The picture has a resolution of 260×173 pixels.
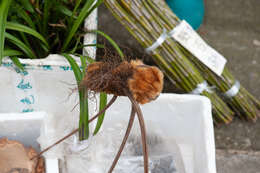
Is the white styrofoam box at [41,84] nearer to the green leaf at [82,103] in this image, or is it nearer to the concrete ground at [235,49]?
the green leaf at [82,103]

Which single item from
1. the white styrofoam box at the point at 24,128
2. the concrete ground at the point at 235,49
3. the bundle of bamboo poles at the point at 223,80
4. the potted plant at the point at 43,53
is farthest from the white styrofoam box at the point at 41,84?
the concrete ground at the point at 235,49

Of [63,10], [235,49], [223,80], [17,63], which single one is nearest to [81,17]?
[63,10]

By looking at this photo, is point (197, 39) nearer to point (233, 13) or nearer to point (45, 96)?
point (233, 13)

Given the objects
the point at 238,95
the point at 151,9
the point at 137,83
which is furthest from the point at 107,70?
the point at 238,95

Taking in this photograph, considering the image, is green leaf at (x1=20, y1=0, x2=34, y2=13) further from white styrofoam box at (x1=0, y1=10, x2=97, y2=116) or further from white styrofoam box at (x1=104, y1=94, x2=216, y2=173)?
white styrofoam box at (x1=104, y1=94, x2=216, y2=173)

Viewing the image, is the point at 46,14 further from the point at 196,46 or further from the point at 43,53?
the point at 196,46

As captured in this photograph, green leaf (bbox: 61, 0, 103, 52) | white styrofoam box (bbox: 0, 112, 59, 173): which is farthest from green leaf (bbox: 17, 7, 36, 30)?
white styrofoam box (bbox: 0, 112, 59, 173)
